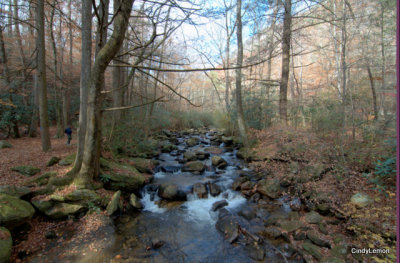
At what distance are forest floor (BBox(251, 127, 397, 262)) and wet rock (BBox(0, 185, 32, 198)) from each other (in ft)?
22.2

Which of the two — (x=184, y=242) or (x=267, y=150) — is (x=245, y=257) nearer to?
(x=184, y=242)

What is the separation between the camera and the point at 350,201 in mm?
5023

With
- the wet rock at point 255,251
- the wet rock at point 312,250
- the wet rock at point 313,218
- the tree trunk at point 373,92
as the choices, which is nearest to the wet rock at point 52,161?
the wet rock at point 255,251

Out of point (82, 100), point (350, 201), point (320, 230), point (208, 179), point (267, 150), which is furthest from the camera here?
point (267, 150)

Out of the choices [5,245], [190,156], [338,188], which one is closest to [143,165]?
[190,156]

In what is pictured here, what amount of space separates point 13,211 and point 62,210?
1024 mm

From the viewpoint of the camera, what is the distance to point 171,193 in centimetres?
673

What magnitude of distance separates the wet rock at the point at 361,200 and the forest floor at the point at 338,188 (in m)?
0.07

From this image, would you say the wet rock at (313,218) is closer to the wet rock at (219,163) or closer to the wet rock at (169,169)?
the wet rock at (219,163)

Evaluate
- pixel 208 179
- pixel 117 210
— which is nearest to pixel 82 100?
pixel 117 210

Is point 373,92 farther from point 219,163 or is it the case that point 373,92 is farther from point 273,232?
point 273,232

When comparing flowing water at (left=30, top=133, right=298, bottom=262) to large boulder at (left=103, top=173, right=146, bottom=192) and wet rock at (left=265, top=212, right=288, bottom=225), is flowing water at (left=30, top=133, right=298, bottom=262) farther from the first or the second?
large boulder at (left=103, top=173, right=146, bottom=192)

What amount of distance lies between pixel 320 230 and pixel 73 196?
633 centimetres

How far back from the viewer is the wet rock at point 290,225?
4.81 metres
